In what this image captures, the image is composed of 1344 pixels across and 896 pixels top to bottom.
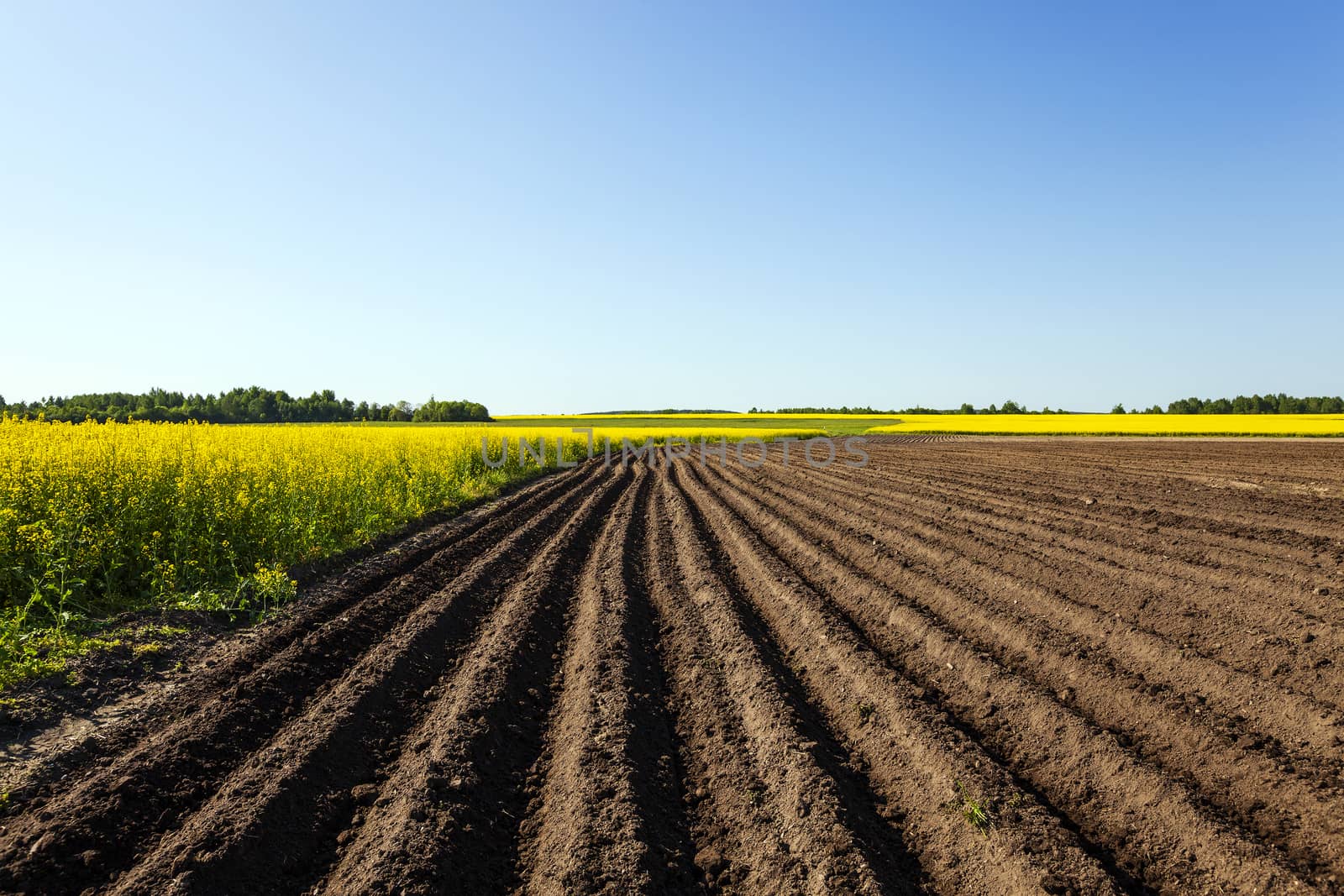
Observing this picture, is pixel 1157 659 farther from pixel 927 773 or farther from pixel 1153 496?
pixel 1153 496

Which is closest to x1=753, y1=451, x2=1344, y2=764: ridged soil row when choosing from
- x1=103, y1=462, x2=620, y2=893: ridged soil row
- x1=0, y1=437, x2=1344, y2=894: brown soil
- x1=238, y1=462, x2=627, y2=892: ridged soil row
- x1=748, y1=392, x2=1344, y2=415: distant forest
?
x1=0, y1=437, x2=1344, y2=894: brown soil

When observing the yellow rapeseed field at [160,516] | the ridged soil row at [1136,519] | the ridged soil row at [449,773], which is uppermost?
the yellow rapeseed field at [160,516]

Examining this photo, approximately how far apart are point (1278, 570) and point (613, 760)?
8.75 meters

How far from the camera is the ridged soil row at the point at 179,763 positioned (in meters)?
3.40

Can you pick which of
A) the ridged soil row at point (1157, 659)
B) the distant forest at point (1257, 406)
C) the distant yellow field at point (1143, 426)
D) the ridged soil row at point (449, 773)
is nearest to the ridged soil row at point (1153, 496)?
the ridged soil row at point (1157, 659)

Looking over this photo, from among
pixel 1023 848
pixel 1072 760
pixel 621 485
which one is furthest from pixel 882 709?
pixel 621 485

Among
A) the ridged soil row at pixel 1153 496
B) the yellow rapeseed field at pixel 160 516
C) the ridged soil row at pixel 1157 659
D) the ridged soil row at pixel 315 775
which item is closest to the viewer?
the ridged soil row at pixel 315 775

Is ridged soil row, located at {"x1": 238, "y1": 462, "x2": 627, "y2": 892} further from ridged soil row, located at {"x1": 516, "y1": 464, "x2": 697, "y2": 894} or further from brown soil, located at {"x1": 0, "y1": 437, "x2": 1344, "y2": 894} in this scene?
ridged soil row, located at {"x1": 516, "y1": 464, "x2": 697, "y2": 894}

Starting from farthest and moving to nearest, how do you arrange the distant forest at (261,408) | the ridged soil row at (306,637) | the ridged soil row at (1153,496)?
the distant forest at (261,408)
the ridged soil row at (1153,496)
the ridged soil row at (306,637)

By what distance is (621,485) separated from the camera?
21.0 meters

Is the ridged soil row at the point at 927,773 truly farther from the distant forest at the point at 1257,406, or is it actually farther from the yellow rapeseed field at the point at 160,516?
the distant forest at the point at 1257,406

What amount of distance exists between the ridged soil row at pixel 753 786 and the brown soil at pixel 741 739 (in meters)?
0.02

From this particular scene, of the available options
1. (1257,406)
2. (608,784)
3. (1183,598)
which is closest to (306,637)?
(608,784)

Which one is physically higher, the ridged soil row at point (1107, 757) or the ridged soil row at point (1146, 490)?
the ridged soil row at point (1146, 490)
